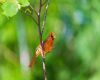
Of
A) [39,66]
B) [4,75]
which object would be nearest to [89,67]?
[39,66]

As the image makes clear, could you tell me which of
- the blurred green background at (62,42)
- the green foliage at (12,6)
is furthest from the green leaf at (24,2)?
the blurred green background at (62,42)

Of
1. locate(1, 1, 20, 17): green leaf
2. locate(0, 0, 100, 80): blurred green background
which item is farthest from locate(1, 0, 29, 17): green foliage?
locate(0, 0, 100, 80): blurred green background

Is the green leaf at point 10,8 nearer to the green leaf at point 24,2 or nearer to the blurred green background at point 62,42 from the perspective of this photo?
the green leaf at point 24,2

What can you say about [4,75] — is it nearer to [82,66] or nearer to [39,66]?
[39,66]

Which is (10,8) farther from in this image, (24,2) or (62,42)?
(62,42)

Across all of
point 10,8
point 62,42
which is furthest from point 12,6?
point 62,42

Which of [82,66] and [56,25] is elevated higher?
[56,25]
